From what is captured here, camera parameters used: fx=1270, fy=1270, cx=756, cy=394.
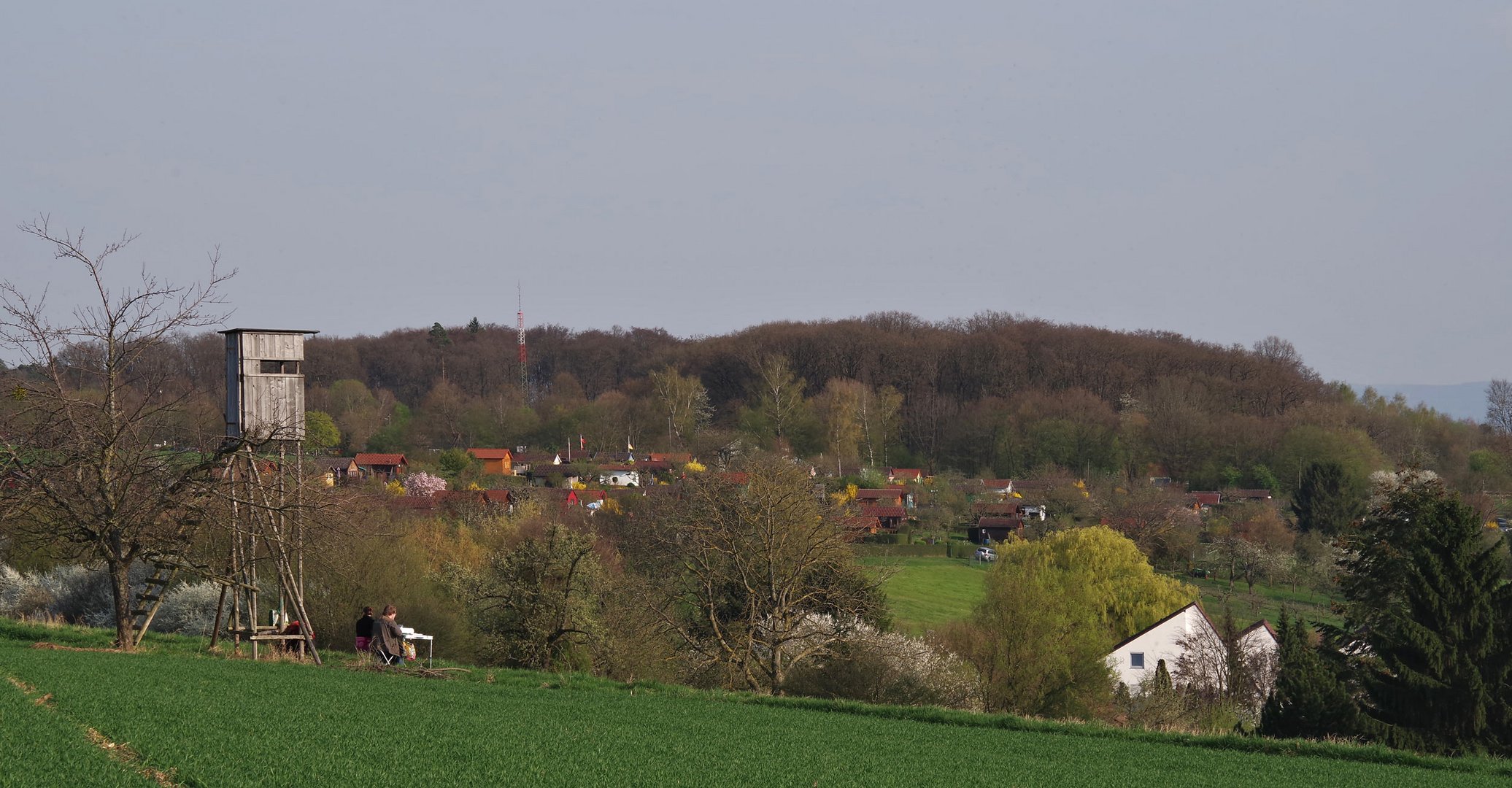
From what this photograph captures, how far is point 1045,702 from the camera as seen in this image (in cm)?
3681

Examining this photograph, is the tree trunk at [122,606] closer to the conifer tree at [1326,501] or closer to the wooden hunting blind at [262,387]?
the wooden hunting blind at [262,387]

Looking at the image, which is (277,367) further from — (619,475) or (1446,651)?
(619,475)

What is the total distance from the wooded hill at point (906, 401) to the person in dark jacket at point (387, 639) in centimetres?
8355

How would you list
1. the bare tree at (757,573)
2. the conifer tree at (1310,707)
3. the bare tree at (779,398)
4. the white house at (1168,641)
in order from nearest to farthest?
the conifer tree at (1310,707), the bare tree at (757,573), the white house at (1168,641), the bare tree at (779,398)

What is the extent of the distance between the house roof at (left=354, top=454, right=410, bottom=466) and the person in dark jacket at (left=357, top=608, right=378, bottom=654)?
82.6 meters

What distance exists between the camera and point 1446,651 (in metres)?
25.0

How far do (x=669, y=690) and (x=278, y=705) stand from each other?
7.99 m

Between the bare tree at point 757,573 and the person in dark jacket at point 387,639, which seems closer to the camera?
the person in dark jacket at point 387,639

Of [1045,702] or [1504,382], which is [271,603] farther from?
[1504,382]

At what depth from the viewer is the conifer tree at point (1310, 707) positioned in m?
24.9

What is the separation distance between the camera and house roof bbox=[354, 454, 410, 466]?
103 meters

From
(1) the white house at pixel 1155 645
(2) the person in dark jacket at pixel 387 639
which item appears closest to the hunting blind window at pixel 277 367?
(2) the person in dark jacket at pixel 387 639

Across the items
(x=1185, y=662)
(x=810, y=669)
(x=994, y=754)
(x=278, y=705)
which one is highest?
(x=278, y=705)

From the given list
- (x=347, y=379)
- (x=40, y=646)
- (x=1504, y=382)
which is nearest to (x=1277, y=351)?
(x=1504, y=382)
